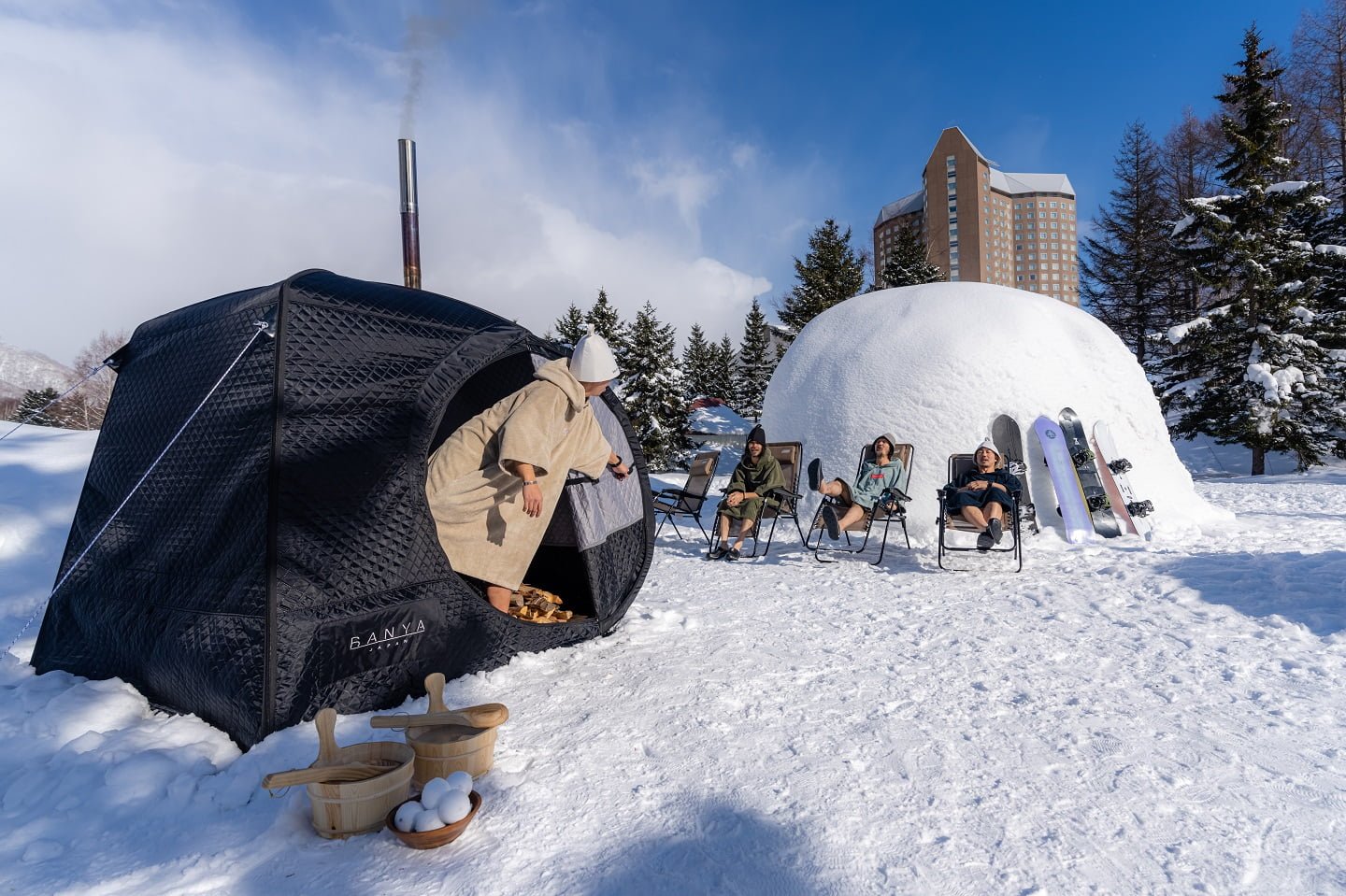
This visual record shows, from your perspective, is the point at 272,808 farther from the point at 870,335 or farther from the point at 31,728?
the point at 870,335

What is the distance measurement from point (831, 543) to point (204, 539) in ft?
19.1

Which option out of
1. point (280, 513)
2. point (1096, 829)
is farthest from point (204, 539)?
point (1096, 829)

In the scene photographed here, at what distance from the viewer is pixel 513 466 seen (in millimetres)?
3387

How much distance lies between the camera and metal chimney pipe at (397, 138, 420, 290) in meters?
9.97

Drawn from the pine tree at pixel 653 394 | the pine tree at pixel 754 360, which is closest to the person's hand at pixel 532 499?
the pine tree at pixel 653 394

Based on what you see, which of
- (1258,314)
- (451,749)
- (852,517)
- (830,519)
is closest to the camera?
(451,749)

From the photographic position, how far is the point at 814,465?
6.69 metres

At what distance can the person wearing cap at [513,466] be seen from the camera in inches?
135

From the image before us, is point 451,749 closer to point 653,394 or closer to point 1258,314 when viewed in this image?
point 1258,314

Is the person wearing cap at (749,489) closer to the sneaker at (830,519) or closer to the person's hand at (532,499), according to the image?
the sneaker at (830,519)

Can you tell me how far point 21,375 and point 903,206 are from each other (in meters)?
55.0

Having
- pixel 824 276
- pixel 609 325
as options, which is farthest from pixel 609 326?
pixel 824 276

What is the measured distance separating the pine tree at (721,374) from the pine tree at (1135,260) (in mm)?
17501

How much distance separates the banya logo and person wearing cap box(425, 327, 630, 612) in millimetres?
510
